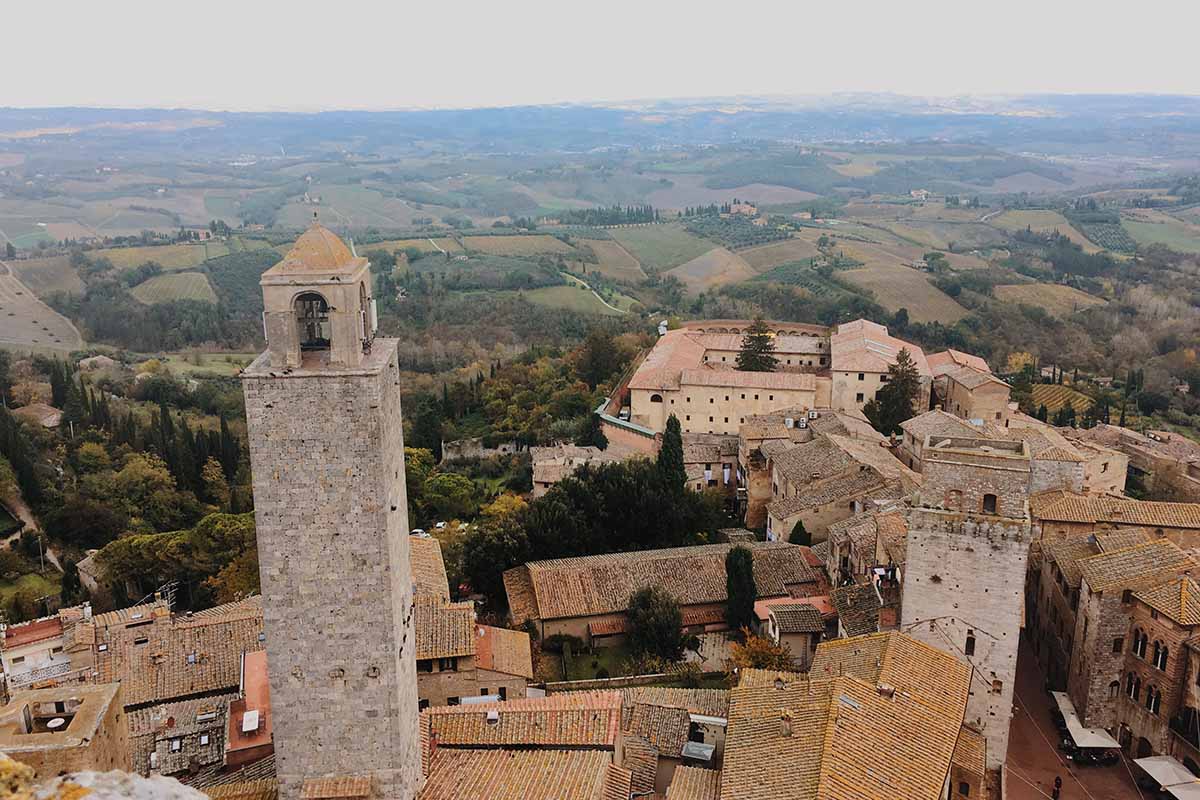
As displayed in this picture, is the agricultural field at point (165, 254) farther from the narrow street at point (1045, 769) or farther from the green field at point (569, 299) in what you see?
the narrow street at point (1045, 769)

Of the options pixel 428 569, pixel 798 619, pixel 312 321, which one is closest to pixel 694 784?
pixel 798 619

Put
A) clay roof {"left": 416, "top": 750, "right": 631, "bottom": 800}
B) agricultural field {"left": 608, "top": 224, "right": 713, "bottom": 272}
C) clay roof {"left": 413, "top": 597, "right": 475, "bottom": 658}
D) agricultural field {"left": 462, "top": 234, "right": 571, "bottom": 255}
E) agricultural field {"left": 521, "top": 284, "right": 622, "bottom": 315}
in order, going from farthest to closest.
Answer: agricultural field {"left": 462, "top": 234, "right": 571, "bottom": 255}
agricultural field {"left": 608, "top": 224, "right": 713, "bottom": 272}
agricultural field {"left": 521, "top": 284, "right": 622, "bottom": 315}
clay roof {"left": 413, "top": 597, "right": 475, "bottom": 658}
clay roof {"left": 416, "top": 750, "right": 631, "bottom": 800}

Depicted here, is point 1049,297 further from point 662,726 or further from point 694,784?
point 694,784

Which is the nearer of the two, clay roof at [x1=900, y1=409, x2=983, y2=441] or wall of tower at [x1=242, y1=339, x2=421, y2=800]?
wall of tower at [x1=242, y1=339, x2=421, y2=800]

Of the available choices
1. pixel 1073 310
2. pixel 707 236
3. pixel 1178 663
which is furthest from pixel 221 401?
pixel 707 236

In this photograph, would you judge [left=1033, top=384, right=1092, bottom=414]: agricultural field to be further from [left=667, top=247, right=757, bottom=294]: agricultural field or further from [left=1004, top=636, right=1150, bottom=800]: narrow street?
[left=667, top=247, right=757, bottom=294]: agricultural field

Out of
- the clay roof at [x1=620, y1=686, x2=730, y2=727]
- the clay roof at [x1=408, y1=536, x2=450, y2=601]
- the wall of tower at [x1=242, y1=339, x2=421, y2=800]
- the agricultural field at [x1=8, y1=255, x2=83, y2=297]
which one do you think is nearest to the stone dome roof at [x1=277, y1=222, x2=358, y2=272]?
the wall of tower at [x1=242, y1=339, x2=421, y2=800]

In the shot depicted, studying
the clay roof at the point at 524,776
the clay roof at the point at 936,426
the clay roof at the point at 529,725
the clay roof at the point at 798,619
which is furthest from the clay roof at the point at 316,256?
the clay roof at the point at 936,426
